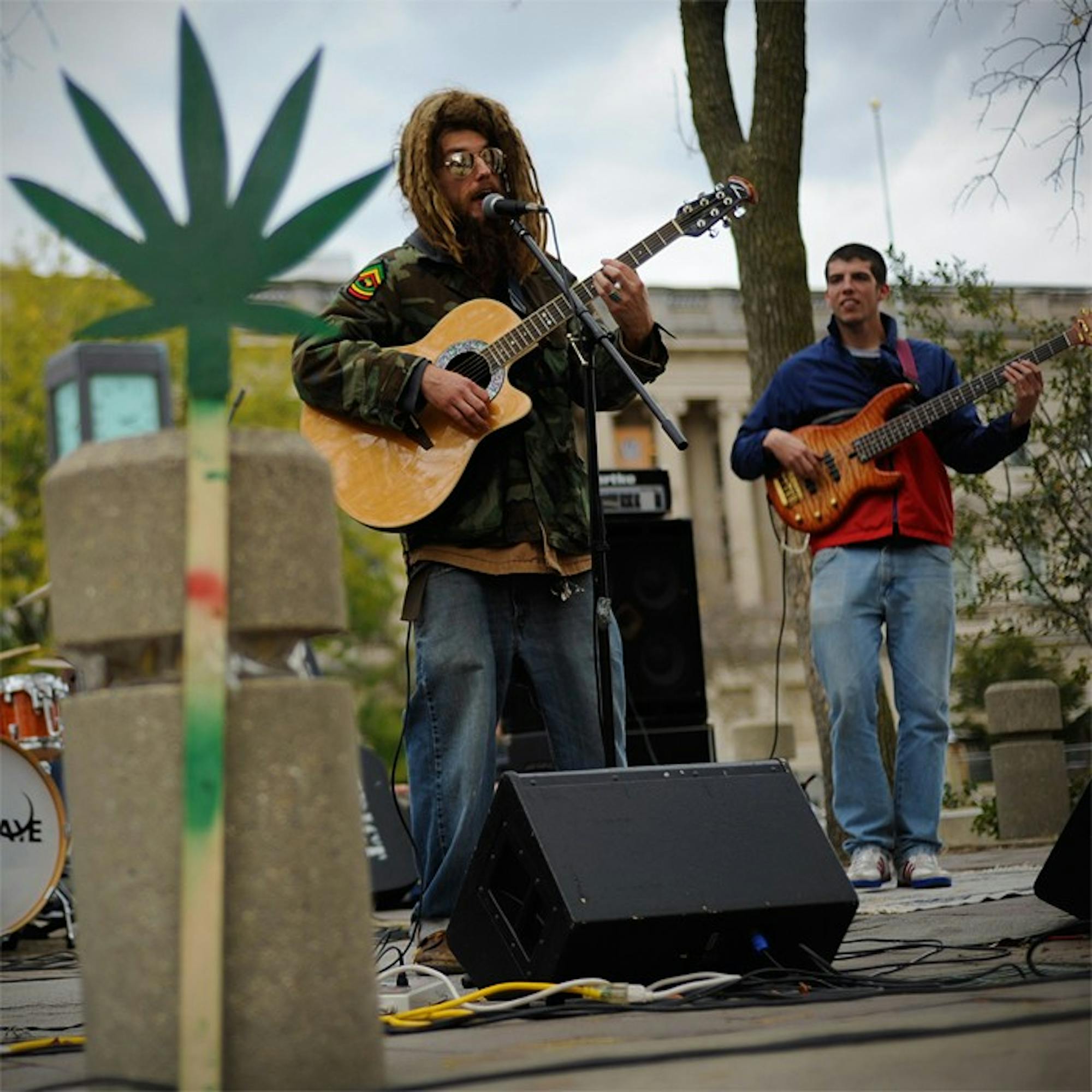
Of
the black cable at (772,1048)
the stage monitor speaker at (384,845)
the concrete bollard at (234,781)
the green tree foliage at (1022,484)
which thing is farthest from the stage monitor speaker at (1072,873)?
the stage monitor speaker at (384,845)

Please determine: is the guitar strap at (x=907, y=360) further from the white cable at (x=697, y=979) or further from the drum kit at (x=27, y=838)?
the drum kit at (x=27, y=838)

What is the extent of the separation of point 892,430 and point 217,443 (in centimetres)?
424

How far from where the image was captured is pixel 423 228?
15.5 ft

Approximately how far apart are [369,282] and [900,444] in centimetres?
240

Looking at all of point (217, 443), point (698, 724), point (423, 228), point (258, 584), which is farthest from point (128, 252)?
point (698, 724)

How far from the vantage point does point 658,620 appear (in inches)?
337

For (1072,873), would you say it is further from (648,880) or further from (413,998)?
(413,998)

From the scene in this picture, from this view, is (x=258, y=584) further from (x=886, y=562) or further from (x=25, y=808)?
(x=25, y=808)

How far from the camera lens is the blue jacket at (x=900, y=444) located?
20.7 feet

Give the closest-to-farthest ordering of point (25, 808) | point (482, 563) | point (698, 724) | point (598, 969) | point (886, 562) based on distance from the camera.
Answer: point (598, 969) < point (482, 563) < point (886, 562) < point (25, 808) < point (698, 724)

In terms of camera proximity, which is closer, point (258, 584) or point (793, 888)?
point (258, 584)

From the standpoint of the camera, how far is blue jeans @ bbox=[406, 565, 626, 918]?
4445 millimetres

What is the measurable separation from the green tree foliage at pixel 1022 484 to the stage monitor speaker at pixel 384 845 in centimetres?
363

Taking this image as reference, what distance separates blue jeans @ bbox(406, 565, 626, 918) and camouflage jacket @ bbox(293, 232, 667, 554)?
0.14 m
